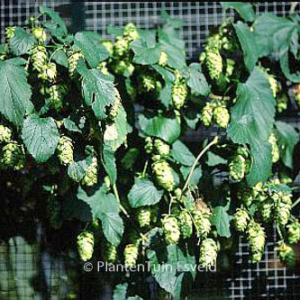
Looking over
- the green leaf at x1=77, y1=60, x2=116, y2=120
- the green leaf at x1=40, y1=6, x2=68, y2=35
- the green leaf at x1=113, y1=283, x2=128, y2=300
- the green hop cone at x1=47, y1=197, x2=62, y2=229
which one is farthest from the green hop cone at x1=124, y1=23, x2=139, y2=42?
the green leaf at x1=113, y1=283, x2=128, y2=300

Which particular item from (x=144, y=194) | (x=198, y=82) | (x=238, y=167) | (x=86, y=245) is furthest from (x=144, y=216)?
(x=198, y=82)

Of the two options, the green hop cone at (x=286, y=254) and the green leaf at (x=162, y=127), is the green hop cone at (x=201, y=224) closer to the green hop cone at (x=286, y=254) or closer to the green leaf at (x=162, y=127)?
the green leaf at (x=162, y=127)

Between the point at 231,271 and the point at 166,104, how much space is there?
0.61 m

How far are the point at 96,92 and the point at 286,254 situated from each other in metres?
0.79

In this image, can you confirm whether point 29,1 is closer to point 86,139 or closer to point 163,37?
point 163,37

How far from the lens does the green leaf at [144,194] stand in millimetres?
1794

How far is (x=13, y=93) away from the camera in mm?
1549

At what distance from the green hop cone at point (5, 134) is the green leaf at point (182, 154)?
19.1 inches

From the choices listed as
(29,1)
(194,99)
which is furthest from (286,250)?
(29,1)

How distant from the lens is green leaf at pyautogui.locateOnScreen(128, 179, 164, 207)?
1.79 m

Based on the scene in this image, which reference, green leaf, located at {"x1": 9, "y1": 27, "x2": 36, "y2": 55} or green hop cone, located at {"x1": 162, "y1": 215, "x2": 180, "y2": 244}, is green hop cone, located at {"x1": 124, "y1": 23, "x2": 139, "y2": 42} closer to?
green leaf, located at {"x1": 9, "y1": 27, "x2": 36, "y2": 55}

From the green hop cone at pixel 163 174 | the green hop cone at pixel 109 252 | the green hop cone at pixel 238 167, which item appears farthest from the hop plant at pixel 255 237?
the green hop cone at pixel 109 252

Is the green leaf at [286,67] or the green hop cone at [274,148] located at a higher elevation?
the green leaf at [286,67]

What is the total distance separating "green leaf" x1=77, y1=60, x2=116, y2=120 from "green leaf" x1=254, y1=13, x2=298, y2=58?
66cm
